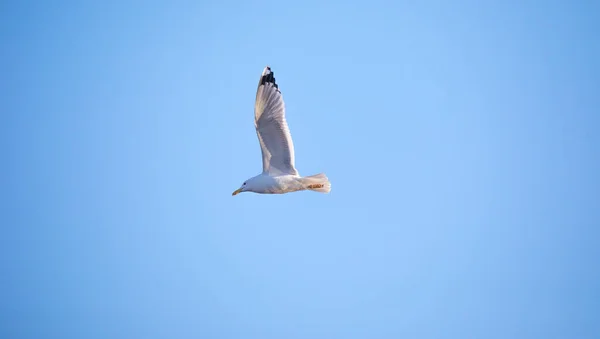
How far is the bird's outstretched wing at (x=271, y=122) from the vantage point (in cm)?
1077

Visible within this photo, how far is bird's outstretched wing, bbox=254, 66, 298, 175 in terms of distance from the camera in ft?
35.3

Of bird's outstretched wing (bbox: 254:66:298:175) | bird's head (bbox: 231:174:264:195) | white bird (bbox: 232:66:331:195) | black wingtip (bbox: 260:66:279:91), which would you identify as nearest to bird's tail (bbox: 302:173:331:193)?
white bird (bbox: 232:66:331:195)

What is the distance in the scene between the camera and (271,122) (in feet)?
35.4

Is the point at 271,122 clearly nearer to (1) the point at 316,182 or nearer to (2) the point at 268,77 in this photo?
(2) the point at 268,77

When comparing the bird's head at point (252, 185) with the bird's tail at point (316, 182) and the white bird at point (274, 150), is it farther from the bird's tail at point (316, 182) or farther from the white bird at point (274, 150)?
the bird's tail at point (316, 182)

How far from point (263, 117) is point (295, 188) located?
1168 mm

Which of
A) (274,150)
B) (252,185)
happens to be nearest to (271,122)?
(274,150)

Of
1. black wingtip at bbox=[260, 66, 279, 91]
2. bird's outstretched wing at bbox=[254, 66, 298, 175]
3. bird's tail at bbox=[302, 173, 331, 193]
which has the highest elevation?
black wingtip at bbox=[260, 66, 279, 91]

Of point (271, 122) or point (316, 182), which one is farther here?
point (316, 182)

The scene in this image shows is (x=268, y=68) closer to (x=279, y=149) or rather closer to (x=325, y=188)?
(x=279, y=149)

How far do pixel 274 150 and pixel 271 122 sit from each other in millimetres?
500

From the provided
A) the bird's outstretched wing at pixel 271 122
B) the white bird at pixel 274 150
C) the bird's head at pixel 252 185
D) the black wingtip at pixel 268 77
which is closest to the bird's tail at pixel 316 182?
the white bird at pixel 274 150

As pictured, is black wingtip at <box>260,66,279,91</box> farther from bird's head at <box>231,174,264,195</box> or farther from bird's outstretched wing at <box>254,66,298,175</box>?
bird's head at <box>231,174,264,195</box>

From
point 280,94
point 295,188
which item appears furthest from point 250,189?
point 280,94
